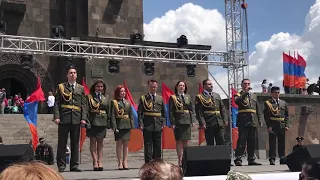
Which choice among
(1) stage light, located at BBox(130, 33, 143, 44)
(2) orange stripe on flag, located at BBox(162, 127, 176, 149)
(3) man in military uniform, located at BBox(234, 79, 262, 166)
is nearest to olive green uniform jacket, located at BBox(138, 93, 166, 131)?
(3) man in military uniform, located at BBox(234, 79, 262, 166)

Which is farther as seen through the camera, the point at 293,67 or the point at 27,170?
the point at 293,67

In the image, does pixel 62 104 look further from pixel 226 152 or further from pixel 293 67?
pixel 293 67

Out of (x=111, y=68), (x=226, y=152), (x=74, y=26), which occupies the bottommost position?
(x=226, y=152)

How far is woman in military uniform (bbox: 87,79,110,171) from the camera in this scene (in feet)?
27.5

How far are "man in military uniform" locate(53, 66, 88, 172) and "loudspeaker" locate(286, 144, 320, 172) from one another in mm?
3624

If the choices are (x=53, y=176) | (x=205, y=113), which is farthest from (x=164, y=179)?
(x=205, y=113)

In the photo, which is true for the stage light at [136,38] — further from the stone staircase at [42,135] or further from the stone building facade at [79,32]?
the stone staircase at [42,135]

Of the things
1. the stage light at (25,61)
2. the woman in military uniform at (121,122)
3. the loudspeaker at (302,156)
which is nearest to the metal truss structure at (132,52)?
the stage light at (25,61)

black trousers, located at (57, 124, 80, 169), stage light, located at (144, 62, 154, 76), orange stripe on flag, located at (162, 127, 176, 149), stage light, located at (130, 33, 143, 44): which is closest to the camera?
black trousers, located at (57, 124, 80, 169)

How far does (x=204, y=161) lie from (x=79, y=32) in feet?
57.4

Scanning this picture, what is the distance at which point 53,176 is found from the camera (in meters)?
1.60

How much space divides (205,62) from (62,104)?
859cm

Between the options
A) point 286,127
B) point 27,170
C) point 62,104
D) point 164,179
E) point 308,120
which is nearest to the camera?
point 27,170

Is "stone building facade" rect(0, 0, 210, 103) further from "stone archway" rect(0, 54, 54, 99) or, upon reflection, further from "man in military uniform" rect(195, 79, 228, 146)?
"man in military uniform" rect(195, 79, 228, 146)
